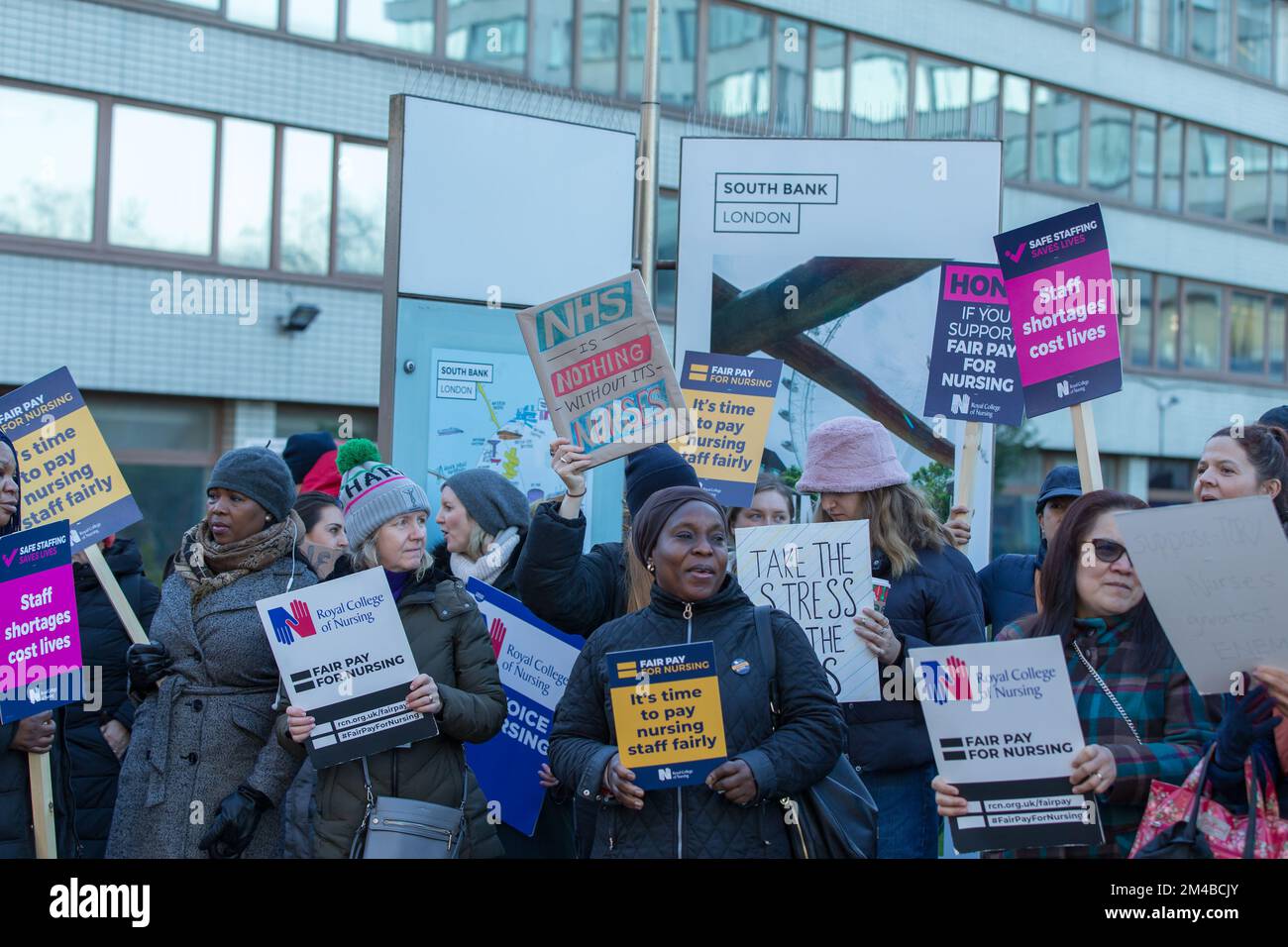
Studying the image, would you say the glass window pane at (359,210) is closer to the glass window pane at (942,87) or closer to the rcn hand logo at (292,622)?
the glass window pane at (942,87)

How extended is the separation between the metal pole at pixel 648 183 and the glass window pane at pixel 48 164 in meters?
11.1

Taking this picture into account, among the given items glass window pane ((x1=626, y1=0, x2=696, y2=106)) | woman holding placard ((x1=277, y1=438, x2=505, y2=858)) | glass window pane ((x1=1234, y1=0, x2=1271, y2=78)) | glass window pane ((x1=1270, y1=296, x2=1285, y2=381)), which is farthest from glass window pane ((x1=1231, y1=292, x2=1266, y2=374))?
woman holding placard ((x1=277, y1=438, x2=505, y2=858))

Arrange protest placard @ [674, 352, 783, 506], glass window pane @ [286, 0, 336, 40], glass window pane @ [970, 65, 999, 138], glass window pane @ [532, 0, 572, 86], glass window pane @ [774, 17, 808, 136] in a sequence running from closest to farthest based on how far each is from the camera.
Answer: protest placard @ [674, 352, 783, 506] → glass window pane @ [286, 0, 336, 40] → glass window pane @ [532, 0, 572, 86] → glass window pane @ [774, 17, 808, 136] → glass window pane @ [970, 65, 999, 138]

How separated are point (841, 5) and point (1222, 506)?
62.5 ft

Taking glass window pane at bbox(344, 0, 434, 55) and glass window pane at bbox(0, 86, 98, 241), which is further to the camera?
glass window pane at bbox(344, 0, 434, 55)

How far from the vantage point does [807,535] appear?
168 inches

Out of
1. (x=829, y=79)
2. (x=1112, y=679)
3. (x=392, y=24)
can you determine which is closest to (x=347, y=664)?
(x=1112, y=679)

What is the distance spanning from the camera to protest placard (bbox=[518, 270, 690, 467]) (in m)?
4.60

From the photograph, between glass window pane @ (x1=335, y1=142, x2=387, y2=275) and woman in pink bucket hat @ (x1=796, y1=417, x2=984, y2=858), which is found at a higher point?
glass window pane @ (x1=335, y1=142, x2=387, y2=275)

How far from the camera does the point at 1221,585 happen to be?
3.30m

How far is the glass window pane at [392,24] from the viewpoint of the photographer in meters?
17.3

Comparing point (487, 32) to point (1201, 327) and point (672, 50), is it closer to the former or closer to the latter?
point (672, 50)

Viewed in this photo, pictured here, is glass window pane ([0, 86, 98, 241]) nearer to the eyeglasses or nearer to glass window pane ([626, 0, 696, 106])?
glass window pane ([626, 0, 696, 106])

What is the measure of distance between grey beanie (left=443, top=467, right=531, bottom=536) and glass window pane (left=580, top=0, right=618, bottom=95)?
1467 centimetres
